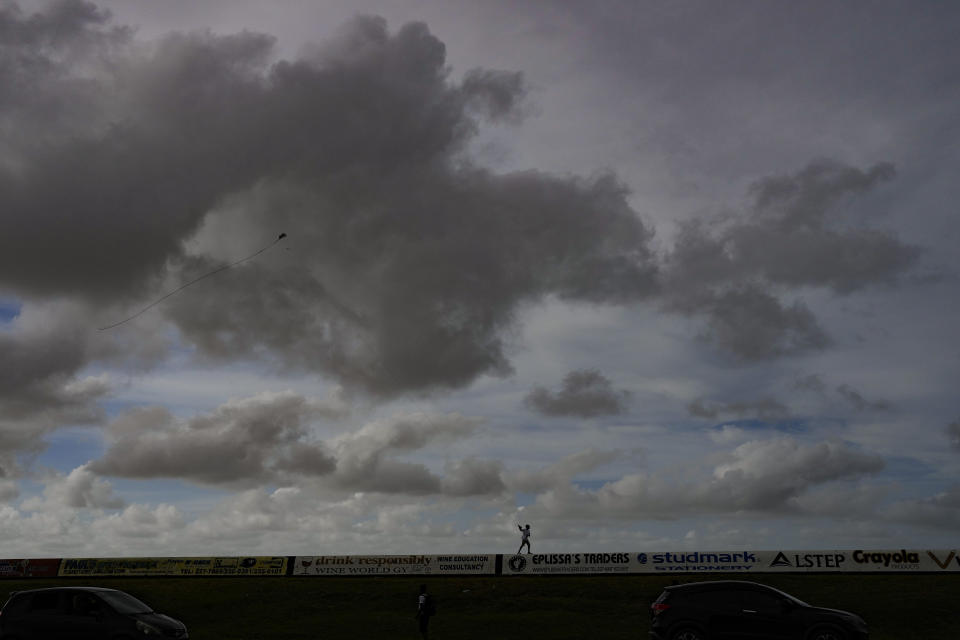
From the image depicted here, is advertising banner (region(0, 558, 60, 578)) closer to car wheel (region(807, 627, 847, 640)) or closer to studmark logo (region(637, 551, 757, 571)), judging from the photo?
studmark logo (region(637, 551, 757, 571))

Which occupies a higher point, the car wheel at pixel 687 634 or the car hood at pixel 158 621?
the car hood at pixel 158 621

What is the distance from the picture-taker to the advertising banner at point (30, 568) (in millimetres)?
62594

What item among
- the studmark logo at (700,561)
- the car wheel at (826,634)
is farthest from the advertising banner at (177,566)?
the car wheel at (826,634)

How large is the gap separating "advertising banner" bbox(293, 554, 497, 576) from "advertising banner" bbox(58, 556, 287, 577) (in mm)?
2127

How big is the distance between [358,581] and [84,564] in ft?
87.7

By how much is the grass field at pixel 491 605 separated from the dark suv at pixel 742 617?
466 inches

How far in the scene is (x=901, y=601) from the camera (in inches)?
1494

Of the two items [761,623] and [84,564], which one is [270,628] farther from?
[84,564]

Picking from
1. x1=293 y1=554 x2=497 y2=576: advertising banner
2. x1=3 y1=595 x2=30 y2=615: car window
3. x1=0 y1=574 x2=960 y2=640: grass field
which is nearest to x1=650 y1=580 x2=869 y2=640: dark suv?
x1=0 y1=574 x2=960 y2=640: grass field

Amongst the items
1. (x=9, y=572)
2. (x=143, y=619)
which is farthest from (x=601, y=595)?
(x=9, y=572)

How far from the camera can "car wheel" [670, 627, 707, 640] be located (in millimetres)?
19750

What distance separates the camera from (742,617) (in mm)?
19625

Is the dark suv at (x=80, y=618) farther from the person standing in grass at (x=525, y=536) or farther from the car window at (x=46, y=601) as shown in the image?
the person standing in grass at (x=525, y=536)

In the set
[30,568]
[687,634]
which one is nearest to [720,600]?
[687,634]
